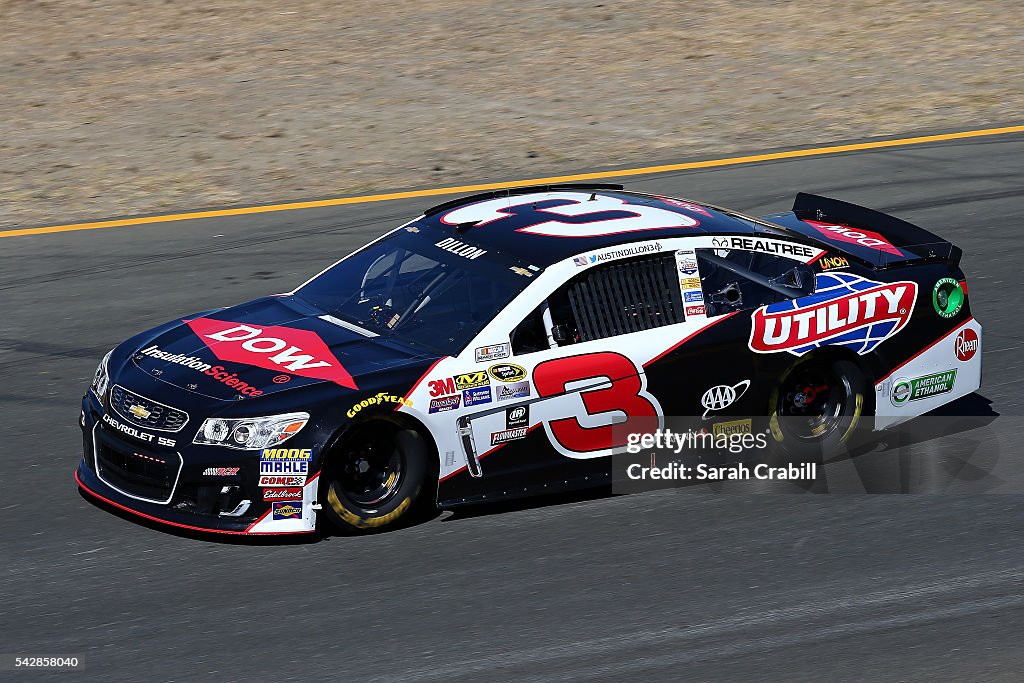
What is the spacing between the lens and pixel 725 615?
645 centimetres

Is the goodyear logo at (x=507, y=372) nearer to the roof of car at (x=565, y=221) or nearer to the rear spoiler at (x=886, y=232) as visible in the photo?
the roof of car at (x=565, y=221)

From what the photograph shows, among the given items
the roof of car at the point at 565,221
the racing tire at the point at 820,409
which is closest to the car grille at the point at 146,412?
the roof of car at the point at 565,221

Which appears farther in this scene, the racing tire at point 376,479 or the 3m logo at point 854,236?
the 3m logo at point 854,236

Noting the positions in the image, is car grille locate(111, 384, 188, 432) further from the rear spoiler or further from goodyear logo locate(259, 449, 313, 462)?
the rear spoiler

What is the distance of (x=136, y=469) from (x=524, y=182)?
8.05 m

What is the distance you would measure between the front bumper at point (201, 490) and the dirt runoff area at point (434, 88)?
7.36m

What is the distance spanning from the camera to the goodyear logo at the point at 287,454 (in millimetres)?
6746

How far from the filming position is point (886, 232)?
9094 mm

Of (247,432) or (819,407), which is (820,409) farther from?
(247,432)

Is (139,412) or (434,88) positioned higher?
(434,88)

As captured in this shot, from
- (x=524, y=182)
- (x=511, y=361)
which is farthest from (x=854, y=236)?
(x=524, y=182)

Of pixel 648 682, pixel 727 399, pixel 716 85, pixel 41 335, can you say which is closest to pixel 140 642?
pixel 648 682

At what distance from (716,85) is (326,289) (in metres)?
11.1

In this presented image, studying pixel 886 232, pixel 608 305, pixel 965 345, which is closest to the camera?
pixel 608 305
